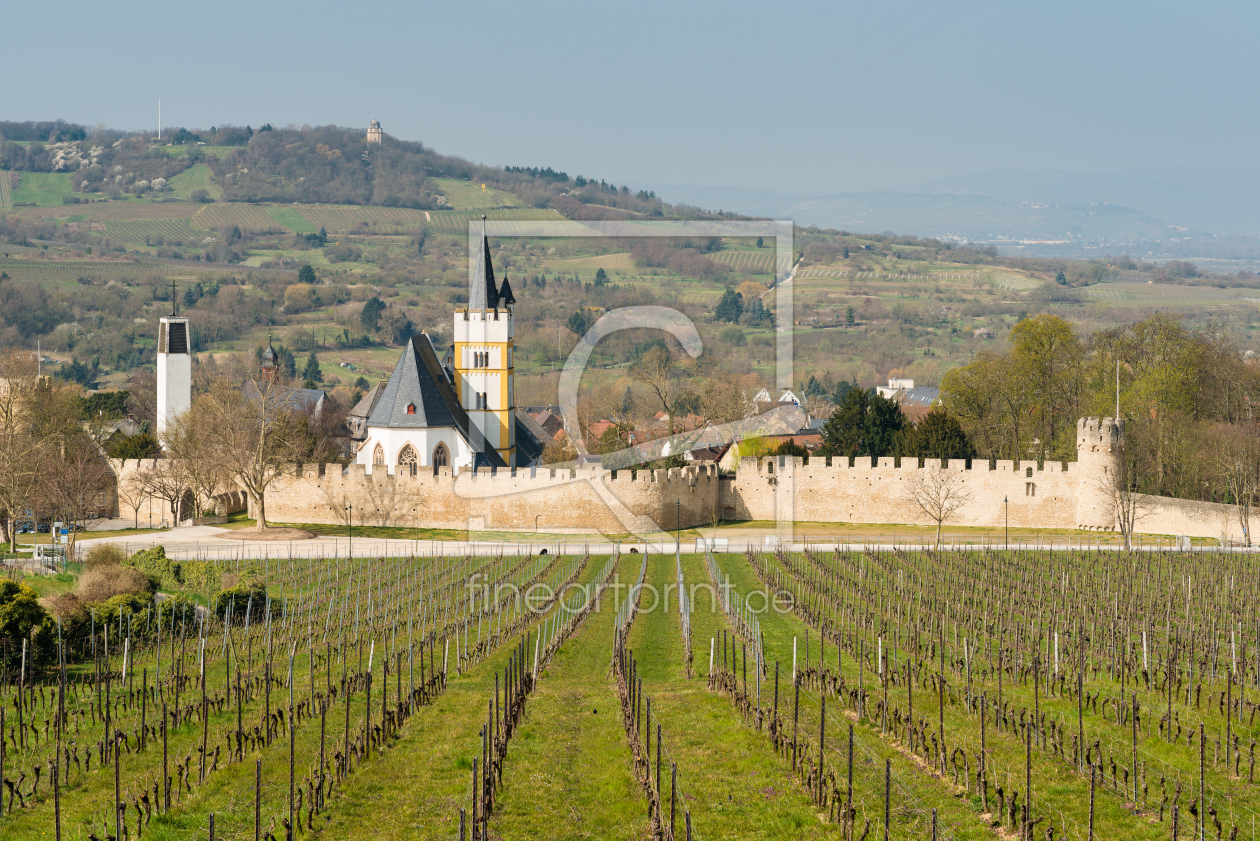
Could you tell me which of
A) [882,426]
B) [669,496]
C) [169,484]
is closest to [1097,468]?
[882,426]

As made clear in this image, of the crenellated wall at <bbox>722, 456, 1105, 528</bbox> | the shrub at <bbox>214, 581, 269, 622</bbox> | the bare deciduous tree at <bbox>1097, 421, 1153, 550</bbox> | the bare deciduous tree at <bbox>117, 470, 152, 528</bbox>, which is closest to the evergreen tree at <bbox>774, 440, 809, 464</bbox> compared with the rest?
the crenellated wall at <bbox>722, 456, 1105, 528</bbox>

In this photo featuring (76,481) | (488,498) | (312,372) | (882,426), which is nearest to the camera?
(76,481)

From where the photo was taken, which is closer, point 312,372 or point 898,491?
point 898,491

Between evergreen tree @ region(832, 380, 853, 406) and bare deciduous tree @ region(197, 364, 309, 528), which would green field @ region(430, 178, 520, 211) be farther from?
bare deciduous tree @ region(197, 364, 309, 528)

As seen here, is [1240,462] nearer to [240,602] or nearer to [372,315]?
[240,602]

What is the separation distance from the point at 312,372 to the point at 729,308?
35.1 metres

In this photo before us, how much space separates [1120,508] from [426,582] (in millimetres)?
22835

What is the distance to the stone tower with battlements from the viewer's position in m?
39.9

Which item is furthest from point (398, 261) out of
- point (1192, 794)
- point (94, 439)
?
point (1192, 794)

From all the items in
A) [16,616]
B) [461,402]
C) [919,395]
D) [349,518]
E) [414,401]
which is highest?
[414,401]

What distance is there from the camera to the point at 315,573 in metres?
29.7

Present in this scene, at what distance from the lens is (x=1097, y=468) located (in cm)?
4016

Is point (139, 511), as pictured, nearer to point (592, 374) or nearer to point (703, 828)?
point (703, 828)

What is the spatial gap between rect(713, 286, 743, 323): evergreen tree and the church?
130ft
